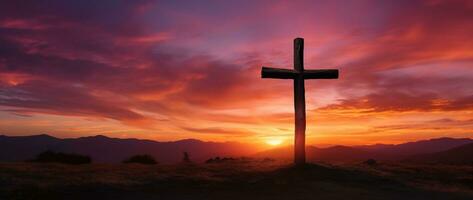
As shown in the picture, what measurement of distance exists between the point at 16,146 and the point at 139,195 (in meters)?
131

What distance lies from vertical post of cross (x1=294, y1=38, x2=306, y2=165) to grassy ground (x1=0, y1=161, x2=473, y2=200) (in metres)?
0.83

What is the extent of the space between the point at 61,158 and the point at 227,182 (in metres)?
15.4

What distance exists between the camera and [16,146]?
431 ft

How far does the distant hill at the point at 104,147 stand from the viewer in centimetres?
12912

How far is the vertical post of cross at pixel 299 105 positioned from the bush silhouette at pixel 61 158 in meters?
13.9

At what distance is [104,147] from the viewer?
141625 millimetres

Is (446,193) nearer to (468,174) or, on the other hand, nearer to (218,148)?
(468,174)

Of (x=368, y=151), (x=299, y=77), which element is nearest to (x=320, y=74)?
(x=299, y=77)

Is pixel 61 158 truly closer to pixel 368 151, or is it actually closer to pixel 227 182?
pixel 227 182

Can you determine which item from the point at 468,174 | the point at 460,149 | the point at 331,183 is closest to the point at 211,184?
the point at 331,183

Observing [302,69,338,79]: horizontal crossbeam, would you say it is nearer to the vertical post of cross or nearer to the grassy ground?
the vertical post of cross

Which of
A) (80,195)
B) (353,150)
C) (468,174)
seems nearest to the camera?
(80,195)

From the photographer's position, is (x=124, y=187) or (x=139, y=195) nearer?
(x=139, y=195)

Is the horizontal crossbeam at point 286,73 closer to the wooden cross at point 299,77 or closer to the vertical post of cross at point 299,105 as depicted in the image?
the wooden cross at point 299,77
